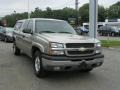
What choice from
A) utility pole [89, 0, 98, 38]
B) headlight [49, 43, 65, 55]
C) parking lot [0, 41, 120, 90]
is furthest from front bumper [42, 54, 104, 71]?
utility pole [89, 0, 98, 38]

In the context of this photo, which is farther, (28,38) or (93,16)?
(93,16)

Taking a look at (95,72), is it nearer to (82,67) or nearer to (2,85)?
(82,67)

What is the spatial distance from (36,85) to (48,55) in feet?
2.99

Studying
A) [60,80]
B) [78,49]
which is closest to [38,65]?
[60,80]

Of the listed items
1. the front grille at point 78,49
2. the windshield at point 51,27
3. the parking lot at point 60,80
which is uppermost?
the windshield at point 51,27

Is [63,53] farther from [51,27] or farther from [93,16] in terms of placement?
[93,16]

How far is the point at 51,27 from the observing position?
8656mm

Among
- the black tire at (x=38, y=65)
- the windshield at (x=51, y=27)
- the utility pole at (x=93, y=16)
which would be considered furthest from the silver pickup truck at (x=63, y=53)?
the utility pole at (x=93, y=16)

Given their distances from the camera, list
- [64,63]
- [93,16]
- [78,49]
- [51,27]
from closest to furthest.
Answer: [64,63] < [78,49] < [51,27] < [93,16]

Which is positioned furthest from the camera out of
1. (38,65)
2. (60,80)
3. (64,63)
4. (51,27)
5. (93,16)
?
(93,16)

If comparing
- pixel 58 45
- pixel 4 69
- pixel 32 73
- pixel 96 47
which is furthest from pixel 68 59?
pixel 4 69

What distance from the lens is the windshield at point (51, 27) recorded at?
8.45 metres

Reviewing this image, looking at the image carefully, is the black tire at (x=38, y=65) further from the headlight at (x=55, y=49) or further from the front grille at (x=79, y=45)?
→ the front grille at (x=79, y=45)

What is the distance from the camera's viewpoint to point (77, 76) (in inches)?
307
